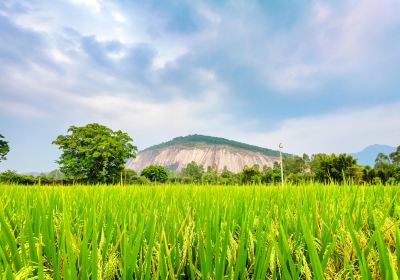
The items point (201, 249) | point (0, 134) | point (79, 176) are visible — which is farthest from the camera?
point (79, 176)

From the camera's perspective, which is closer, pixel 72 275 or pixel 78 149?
pixel 72 275

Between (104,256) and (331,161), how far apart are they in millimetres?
51727

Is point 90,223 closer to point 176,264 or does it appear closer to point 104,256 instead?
point 104,256

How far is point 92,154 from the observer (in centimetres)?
4609

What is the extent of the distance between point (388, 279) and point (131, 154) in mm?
49365

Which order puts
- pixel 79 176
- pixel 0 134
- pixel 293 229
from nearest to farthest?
1. pixel 293 229
2. pixel 0 134
3. pixel 79 176

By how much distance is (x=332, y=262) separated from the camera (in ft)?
4.81

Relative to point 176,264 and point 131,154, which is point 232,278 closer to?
point 176,264

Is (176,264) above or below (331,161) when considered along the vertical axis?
below

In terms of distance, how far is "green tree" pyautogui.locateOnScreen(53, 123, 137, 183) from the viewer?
4572 centimetres

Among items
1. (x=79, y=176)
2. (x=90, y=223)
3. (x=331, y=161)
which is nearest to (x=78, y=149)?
(x=79, y=176)

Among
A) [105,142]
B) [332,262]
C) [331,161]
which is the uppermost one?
[105,142]

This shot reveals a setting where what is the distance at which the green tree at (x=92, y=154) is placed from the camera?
150 feet

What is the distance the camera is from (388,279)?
782 mm
